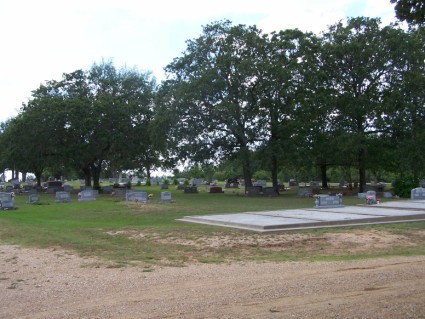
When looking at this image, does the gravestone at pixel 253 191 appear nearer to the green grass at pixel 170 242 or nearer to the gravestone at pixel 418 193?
the gravestone at pixel 418 193

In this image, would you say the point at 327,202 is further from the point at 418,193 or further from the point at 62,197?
the point at 62,197

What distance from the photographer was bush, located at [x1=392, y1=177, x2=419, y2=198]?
Result: 33.8 metres

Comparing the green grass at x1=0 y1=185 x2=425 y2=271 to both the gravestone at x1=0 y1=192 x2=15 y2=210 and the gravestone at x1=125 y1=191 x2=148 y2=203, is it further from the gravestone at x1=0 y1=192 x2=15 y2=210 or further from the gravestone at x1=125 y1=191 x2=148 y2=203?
the gravestone at x1=125 y1=191 x2=148 y2=203

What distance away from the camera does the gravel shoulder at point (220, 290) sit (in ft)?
18.3

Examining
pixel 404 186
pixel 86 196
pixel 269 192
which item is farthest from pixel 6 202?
Result: pixel 404 186

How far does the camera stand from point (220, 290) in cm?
668

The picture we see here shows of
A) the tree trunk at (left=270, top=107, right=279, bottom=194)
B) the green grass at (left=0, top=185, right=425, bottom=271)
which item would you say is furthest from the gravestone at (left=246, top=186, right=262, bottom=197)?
the green grass at (left=0, top=185, right=425, bottom=271)

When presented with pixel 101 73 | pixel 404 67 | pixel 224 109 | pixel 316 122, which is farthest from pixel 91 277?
pixel 101 73

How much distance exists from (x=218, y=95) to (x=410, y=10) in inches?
1259

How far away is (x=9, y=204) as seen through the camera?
25.0 meters

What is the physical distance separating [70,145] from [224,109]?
15.7m

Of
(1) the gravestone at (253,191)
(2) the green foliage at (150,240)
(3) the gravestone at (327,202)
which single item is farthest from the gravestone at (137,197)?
(1) the gravestone at (253,191)

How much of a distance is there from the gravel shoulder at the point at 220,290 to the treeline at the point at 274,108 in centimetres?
2877

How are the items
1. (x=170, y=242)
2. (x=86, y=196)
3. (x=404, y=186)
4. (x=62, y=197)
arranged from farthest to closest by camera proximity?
(x=404, y=186) < (x=86, y=196) < (x=62, y=197) < (x=170, y=242)
